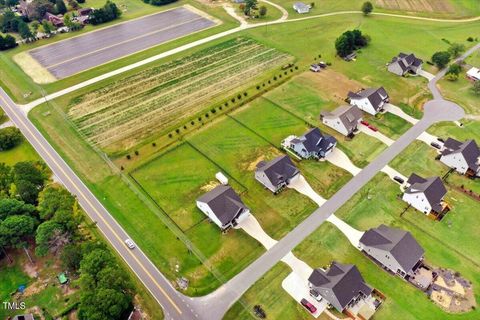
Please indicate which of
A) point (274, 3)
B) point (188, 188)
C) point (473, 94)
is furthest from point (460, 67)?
point (188, 188)

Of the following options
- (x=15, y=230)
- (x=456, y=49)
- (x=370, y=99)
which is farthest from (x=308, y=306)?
(x=456, y=49)

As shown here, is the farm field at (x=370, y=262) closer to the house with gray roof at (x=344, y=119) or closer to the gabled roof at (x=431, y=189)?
the gabled roof at (x=431, y=189)

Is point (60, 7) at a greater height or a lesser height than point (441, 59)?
greater

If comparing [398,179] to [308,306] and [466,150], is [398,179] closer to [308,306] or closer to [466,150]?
[466,150]

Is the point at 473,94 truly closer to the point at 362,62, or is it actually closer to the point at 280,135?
the point at 362,62

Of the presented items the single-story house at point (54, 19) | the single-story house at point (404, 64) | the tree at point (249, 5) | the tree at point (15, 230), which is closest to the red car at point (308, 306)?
the tree at point (15, 230)

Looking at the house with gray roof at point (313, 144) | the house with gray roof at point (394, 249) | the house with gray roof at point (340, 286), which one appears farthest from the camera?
the house with gray roof at point (313, 144)
